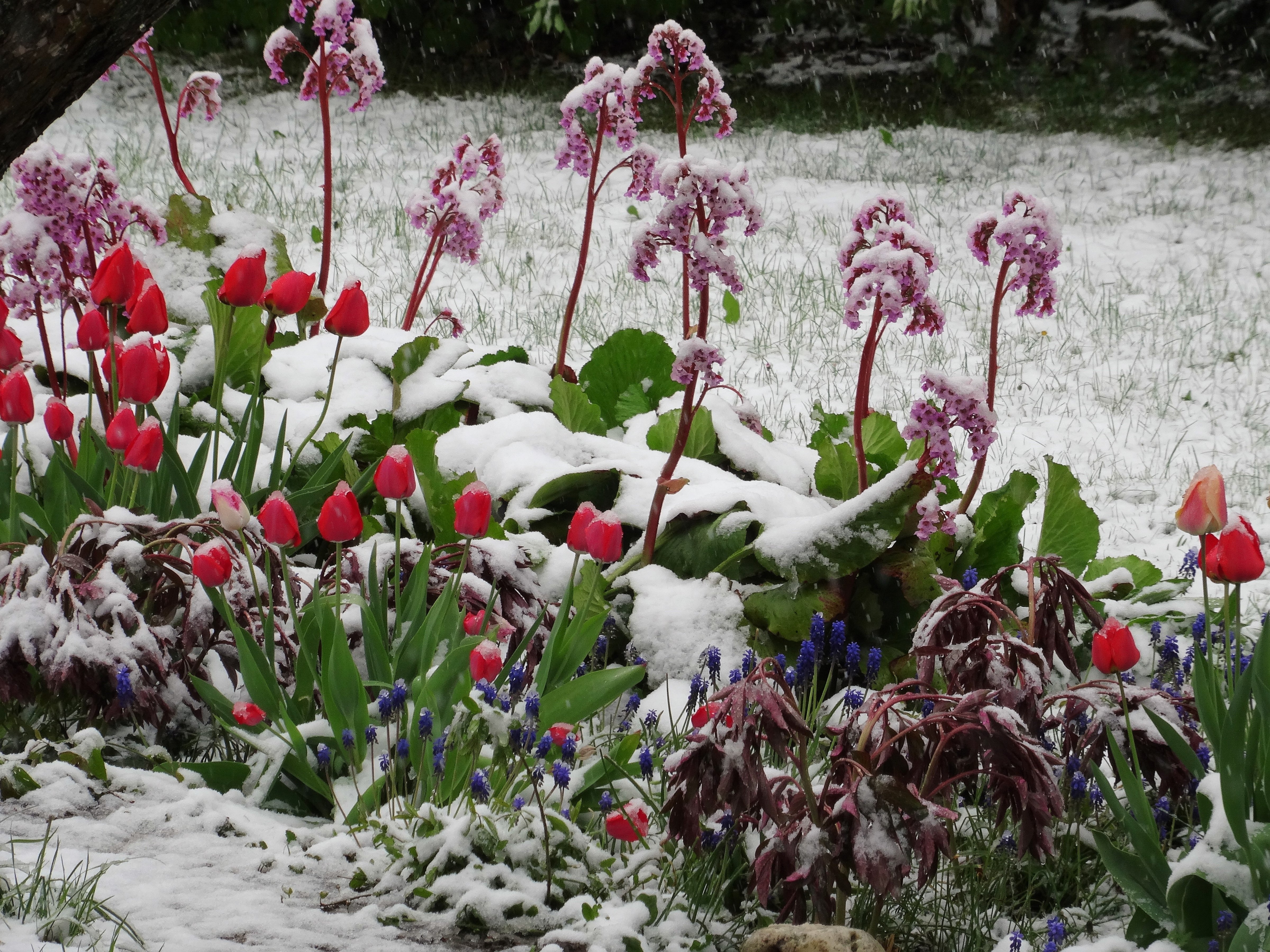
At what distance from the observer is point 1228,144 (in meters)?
9.04

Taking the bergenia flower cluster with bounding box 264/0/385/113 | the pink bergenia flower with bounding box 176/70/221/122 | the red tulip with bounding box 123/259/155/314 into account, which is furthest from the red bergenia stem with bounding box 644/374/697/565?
the pink bergenia flower with bounding box 176/70/221/122

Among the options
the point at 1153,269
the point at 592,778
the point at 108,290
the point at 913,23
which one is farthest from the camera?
the point at 913,23

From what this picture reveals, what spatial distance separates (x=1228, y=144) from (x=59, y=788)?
32.0 feet

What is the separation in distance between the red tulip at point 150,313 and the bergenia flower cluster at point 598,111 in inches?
51.0

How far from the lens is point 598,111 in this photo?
3.13 metres

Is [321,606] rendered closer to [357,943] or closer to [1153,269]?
[357,943]

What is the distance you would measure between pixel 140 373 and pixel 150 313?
148 millimetres

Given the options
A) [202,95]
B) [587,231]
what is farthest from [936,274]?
[202,95]

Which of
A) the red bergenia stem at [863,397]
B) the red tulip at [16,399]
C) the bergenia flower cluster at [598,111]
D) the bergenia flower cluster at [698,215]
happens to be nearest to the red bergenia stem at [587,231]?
the bergenia flower cluster at [598,111]

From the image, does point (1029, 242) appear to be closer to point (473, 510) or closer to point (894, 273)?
point (894, 273)

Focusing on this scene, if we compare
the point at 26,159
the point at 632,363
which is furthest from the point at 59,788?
the point at 632,363

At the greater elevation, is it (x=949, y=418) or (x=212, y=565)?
(x=949, y=418)

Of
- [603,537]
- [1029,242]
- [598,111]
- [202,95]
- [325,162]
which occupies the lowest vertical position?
[603,537]

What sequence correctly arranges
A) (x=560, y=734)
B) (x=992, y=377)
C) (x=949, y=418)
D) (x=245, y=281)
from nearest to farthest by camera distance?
(x=560, y=734) → (x=245, y=281) → (x=949, y=418) → (x=992, y=377)
